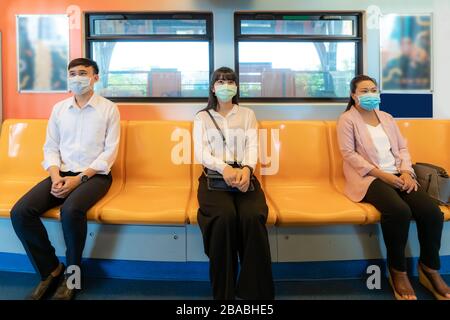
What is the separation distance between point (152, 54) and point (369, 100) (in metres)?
2.54

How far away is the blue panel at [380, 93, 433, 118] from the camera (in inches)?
136

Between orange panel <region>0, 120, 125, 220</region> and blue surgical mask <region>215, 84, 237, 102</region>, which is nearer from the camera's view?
blue surgical mask <region>215, 84, 237, 102</region>

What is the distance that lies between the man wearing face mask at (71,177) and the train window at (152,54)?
1.53 m

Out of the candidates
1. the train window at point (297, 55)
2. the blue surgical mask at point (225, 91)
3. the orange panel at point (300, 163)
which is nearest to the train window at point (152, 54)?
the train window at point (297, 55)

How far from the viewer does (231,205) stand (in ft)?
5.62

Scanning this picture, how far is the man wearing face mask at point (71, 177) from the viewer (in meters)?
1.80

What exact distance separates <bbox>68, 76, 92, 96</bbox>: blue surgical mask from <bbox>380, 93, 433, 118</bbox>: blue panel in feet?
9.57

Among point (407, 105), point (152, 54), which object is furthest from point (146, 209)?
point (407, 105)

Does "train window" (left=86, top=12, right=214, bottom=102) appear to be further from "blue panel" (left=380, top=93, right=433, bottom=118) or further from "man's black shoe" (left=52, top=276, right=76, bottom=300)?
"man's black shoe" (left=52, top=276, right=76, bottom=300)

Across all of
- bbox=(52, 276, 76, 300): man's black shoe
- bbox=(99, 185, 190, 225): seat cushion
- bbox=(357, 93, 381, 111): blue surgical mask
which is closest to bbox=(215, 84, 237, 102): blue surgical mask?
bbox=(99, 185, 190, 225): seat cushion

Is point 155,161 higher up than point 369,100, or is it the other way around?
point 369,100

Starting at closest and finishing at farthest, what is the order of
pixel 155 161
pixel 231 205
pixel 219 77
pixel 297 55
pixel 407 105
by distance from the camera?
pixel 231 205 → pixel 219 77 → pixel 155 161 → pixel 407 105 → pixel 297 55

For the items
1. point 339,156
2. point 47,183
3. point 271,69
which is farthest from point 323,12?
A: point 47,183

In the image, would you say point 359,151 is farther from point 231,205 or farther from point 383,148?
point 231,205
